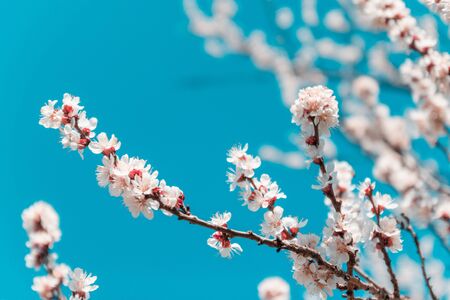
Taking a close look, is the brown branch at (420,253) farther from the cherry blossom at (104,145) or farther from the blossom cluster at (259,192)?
the cherry blossom at (104,145)

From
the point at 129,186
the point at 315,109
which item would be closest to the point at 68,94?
the point at 129,186

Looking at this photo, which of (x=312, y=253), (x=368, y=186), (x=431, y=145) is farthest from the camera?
(x=431, y=145)

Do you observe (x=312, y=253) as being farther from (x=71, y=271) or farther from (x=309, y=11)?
(x=309, y=11)

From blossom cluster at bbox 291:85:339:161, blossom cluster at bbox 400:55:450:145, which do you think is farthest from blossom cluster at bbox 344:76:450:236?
blossom cluster at bbox 291:85:339:161

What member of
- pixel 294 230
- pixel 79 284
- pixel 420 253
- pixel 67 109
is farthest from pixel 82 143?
pixel 420 253

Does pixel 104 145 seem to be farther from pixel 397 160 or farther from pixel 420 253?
pixel 397 160

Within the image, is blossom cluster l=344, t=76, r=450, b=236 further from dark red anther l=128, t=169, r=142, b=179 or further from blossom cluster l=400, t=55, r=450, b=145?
dark red anther l=128, t=169, r=142, b=179

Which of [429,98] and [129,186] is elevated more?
[429,98]

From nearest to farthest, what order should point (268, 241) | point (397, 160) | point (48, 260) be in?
point (268, 241) → point (48, 260) → point (397, 160)
